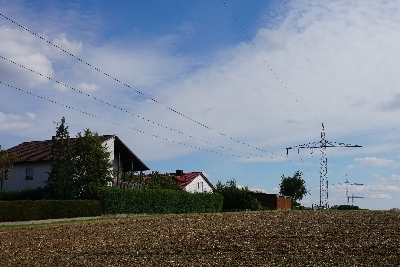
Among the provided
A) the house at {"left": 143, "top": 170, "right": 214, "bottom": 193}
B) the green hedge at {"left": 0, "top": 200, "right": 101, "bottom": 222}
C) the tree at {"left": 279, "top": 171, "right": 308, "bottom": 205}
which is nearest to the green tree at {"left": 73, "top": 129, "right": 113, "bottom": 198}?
the green hedge at {"left": 0, "top": 200, "right": 101, "bottom": 222}

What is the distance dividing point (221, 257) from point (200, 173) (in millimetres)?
70603

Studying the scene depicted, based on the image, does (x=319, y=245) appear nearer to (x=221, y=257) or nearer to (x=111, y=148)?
(x=221, y=257)

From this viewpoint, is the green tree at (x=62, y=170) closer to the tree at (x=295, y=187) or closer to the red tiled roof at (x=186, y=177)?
the red tiled roof at (x=186, y=177)

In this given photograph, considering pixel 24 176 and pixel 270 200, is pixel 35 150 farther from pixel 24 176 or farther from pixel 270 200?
pixel 270 200

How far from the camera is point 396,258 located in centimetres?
1445

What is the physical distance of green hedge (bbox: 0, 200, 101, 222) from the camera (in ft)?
112

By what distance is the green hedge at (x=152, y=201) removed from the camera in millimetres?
40719

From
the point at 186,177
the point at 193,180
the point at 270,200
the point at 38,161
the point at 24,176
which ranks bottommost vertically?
the point at 270,200

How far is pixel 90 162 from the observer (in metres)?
48.0

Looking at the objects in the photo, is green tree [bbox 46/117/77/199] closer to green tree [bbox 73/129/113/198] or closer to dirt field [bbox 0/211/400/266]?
green tree [bbox 73/129/113/198]

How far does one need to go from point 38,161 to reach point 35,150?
14.7 ft

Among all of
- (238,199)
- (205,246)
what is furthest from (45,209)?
(238,199)

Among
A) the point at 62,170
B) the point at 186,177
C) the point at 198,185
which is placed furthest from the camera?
the point at 198,185

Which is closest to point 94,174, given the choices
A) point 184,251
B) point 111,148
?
point 111,148
